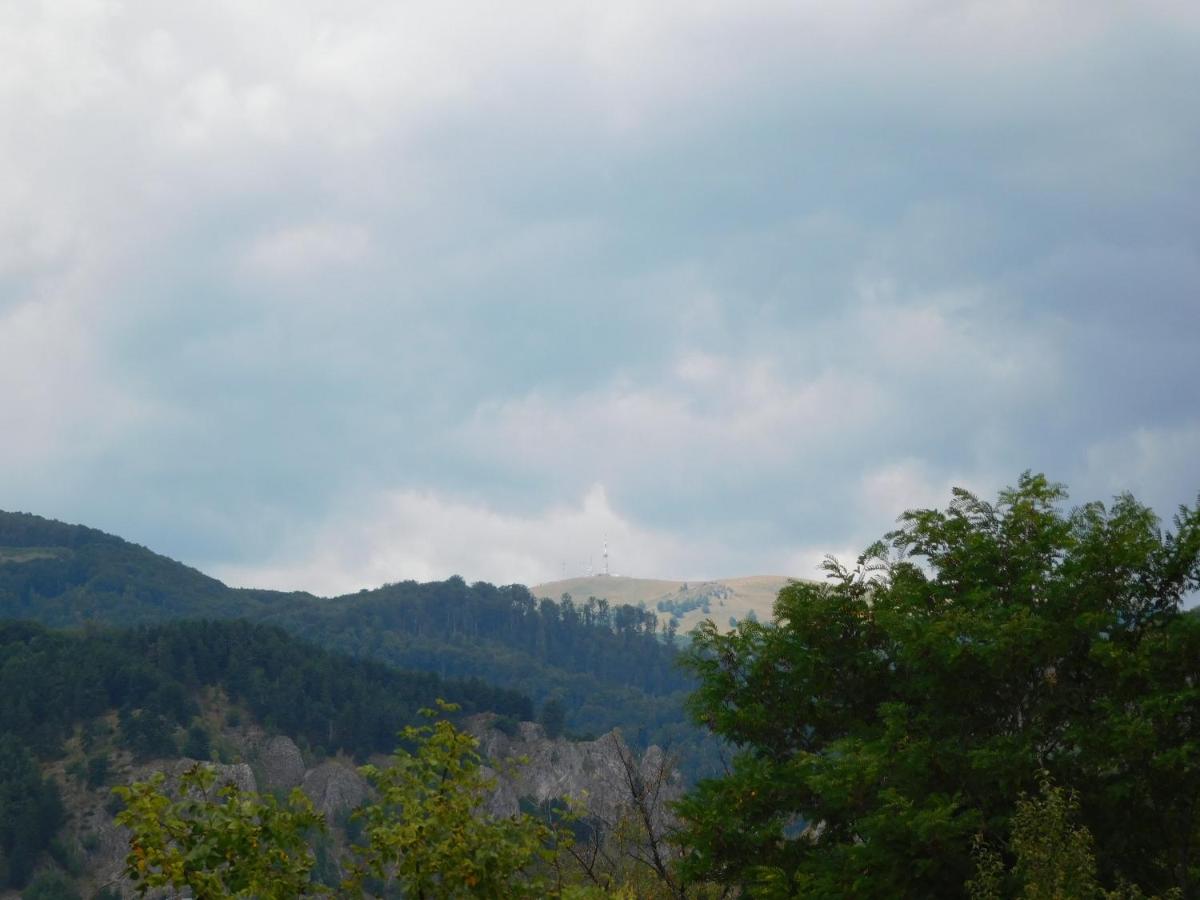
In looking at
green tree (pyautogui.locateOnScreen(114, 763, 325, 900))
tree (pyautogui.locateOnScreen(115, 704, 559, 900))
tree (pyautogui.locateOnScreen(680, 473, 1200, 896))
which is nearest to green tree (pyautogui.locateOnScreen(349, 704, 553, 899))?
tree (pyautogui.locateOnScreen(115, 704, 559, 900))

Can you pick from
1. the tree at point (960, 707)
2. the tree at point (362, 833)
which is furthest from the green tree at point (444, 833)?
the tree at point (960, 707)

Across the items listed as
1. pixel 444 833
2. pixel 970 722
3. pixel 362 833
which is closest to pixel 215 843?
pixel 362 833

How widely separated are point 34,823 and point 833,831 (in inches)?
6405

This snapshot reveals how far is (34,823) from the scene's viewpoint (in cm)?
16600

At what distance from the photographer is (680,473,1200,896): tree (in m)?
26.3

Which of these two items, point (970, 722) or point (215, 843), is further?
point (970, 722)

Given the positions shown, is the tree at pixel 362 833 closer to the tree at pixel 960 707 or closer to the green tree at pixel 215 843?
the green tree at pixel 215 843

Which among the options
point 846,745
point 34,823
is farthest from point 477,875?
point 34,823

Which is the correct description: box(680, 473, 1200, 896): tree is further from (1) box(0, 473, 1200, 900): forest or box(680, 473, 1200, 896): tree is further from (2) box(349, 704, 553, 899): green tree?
(2) box(349, 704, 553, 899): green tree

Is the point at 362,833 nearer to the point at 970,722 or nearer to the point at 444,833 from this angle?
the point at 444,833

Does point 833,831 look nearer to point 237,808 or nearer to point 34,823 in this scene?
point 237,808

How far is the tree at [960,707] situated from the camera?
26.3 meters

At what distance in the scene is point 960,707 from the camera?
3022 cm

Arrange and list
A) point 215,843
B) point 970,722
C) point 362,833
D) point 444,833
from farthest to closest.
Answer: point 970,722
point 362,833
point 444,833
point 215,843
